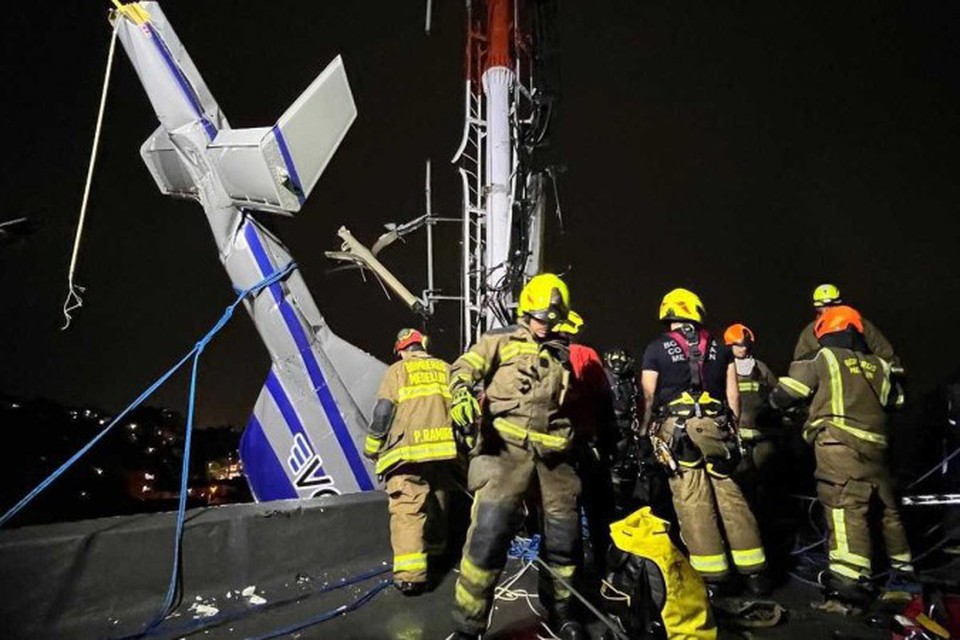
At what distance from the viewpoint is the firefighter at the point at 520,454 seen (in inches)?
116

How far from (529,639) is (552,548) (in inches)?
22.4

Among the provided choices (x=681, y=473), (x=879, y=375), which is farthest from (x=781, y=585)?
(x=879, y=375)

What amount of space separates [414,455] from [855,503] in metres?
2.96

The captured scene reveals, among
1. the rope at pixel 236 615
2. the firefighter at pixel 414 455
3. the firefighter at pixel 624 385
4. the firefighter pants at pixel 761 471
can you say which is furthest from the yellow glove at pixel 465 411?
the firefighter at pixel 624 385

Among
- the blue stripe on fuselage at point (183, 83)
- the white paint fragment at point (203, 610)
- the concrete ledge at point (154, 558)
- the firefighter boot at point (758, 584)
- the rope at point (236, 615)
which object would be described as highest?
the blue stripe on fuselage at point (183, 83)

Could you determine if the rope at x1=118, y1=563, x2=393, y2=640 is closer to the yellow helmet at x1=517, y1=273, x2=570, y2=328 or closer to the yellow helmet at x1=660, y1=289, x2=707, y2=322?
→ the yellow helmet at x1=517, y1=273, x2=570, y2=328

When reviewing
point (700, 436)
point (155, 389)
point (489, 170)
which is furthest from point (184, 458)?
point (489, 170)

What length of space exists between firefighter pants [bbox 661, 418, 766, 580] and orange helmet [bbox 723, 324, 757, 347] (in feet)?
7.56

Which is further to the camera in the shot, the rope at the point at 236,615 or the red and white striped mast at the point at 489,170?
the red and white striped mast at the point at 489,170

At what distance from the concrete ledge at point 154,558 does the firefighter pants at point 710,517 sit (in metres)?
2.35

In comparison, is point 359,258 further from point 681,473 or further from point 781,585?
point 781,585

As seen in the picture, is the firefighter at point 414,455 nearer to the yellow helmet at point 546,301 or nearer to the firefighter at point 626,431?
the yellow helmet at point 546,301

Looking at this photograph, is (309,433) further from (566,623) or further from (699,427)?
(699,427)

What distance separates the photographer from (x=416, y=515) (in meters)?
4.07
